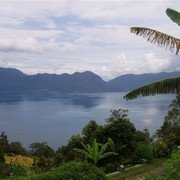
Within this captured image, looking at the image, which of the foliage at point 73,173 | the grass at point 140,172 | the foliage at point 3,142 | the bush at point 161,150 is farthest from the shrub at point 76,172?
the foliage at point 3,142

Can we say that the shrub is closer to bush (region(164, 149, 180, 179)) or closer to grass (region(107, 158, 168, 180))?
grass (region(107, 158, 168, 180))

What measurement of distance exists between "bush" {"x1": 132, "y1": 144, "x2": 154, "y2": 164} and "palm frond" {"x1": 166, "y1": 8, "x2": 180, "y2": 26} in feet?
18.1

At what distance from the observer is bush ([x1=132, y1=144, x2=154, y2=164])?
14.1m

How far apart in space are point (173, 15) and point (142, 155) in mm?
5817

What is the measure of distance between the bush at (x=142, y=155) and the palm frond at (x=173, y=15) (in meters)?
5.51

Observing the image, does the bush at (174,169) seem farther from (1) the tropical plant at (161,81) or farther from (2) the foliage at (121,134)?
(2) the foliage at (121,134)

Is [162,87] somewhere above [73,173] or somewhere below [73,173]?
above

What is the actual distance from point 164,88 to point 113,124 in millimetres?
6541

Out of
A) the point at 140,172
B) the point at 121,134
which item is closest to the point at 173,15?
the point at 140,172

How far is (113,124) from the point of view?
1662cm

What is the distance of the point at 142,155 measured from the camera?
14.2 meters

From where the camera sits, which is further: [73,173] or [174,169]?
[73,173]

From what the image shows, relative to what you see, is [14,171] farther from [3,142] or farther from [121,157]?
[3,142]

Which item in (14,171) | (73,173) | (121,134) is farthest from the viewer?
(121,134)
